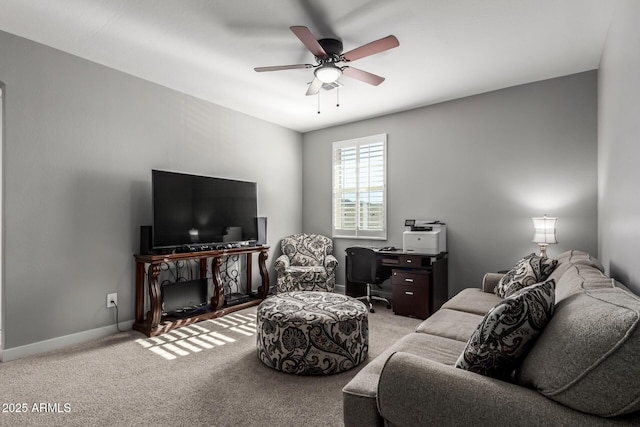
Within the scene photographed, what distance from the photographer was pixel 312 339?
245 centimetres

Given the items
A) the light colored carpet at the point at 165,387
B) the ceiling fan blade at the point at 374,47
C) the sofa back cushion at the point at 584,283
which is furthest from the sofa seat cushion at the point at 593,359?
the ceiling fan blade at the point at 374,47

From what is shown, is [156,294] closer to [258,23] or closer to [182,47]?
[182,47]

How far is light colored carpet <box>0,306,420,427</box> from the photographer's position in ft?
6.43

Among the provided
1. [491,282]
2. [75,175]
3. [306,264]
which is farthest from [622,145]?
[75,175]

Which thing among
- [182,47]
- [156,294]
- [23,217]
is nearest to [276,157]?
[182,47]

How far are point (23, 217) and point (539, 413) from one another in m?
3.84

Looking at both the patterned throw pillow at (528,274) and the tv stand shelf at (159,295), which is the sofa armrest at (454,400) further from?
the tv stand shelf at (159,295)

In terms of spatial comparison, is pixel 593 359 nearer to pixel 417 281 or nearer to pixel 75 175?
pixel 417 281

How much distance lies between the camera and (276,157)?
5.50 metres

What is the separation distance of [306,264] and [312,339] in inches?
106

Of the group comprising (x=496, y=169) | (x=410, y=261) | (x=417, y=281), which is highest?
(x=496, y=169)

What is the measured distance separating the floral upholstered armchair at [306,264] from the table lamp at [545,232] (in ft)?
8.14

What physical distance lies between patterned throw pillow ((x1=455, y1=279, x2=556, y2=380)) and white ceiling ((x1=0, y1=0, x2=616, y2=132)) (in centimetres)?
223

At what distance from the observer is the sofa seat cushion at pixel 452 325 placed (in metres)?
2.11
